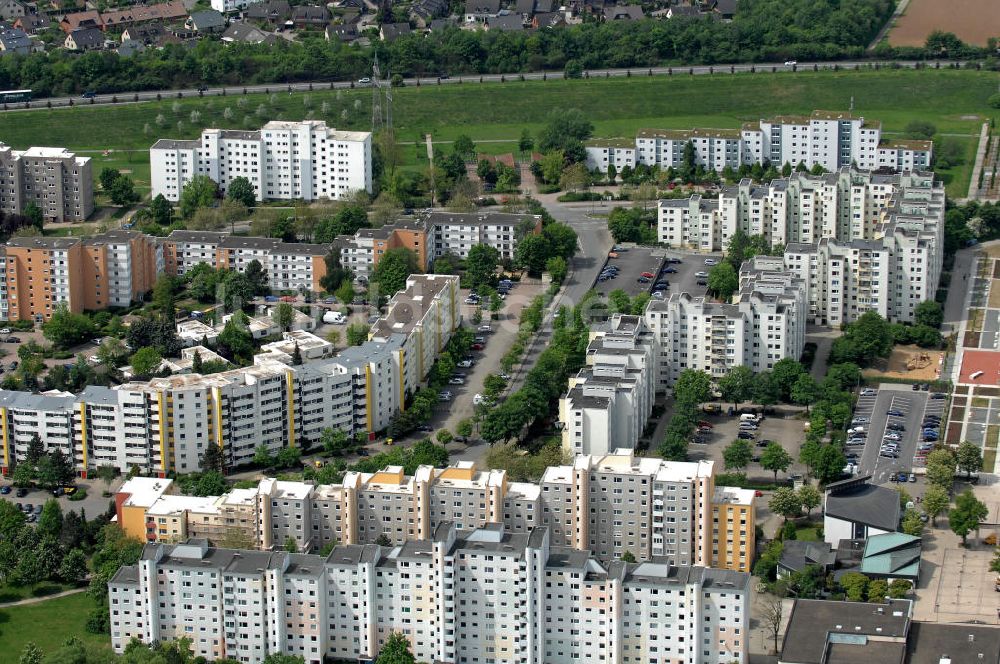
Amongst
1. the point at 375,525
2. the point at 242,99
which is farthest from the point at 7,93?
the point at 375,525

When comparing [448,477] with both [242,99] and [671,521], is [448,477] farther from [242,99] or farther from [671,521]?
[242,99]

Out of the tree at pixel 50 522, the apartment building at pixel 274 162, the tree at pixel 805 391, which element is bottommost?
the tree at pixel 50 522

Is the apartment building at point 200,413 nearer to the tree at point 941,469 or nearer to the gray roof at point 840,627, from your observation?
the tree at point 941,469

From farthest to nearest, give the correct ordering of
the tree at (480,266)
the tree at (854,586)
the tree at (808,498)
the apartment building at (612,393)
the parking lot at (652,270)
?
the tree at (480,266) < the parking lot at (652,270) < the apartment building at (612,393) < the tree at (808,498) < the tree at (854,586)

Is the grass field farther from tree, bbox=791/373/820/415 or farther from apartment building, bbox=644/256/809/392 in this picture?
tree, bbox=791/373/820/415

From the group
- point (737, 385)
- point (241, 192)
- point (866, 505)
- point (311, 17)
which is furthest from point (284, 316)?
point (311, 17)

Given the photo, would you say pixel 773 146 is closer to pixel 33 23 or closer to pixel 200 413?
pixel 200 413

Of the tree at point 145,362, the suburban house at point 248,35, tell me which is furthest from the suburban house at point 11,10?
the tree at point 145,362
